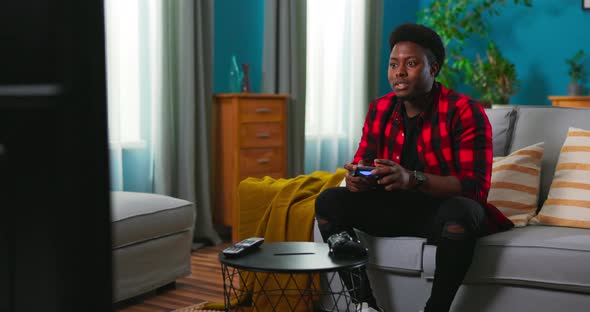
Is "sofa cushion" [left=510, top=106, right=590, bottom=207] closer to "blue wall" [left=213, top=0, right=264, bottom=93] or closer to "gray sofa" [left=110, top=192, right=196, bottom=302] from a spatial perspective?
"gray sofa" [left=110, top=192, right=196, bottom=302]

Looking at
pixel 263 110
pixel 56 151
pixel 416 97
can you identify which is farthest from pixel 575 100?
pixel 56 151

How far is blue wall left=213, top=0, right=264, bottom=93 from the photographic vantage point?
4.57m

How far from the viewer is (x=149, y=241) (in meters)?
2.85

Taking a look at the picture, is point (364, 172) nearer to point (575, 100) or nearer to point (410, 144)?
point (410, 144)

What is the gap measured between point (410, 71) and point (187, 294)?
1.40 metres

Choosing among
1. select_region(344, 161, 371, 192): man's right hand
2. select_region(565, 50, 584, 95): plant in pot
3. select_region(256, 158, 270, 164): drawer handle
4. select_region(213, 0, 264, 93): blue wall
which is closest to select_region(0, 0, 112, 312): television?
select_region(344, 161, 371, 192): man's right hand

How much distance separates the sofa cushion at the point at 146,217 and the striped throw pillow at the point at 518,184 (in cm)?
132

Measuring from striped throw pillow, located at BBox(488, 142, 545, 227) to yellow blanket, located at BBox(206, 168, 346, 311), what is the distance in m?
0.64

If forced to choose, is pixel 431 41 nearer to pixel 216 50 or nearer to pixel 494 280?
pixel 494 280

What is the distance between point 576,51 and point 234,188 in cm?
323

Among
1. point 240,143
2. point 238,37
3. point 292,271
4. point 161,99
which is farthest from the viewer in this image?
point 238,37

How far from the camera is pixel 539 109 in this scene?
2766 mm

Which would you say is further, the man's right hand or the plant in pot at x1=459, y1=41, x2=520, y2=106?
the plant in pot at x1=459, y1=41, x2=520, y2=106

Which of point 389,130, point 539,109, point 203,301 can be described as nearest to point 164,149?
point 203,301
